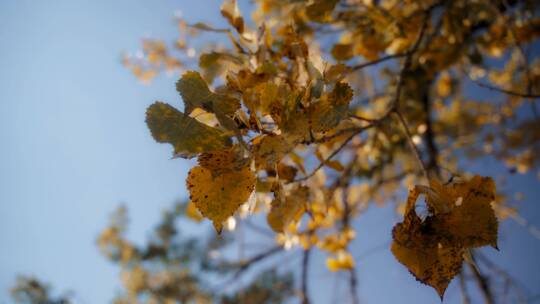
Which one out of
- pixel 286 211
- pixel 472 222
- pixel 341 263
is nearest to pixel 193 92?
pixel 286 211

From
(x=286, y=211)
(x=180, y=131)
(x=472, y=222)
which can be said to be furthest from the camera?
(x=286, y=211)

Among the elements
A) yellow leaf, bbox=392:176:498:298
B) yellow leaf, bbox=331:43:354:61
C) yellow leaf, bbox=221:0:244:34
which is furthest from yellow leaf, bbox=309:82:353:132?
yellow leaf, bbox=331:43:354:61

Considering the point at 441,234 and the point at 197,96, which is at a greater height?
the point at 197,96

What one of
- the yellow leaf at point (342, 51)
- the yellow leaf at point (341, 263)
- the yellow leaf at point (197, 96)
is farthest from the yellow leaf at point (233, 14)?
the yellow leaf at point (341, 263)

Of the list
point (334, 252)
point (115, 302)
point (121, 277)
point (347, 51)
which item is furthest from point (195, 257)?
point (347, 51)

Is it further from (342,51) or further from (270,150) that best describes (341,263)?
(270,150)

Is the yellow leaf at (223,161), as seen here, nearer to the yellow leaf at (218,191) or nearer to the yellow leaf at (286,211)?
the yellow leaf at (218,191)

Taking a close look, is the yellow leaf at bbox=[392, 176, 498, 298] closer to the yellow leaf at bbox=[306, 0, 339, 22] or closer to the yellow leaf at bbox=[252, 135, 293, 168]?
the yellow leaf at bbox=[252, 135, 293, 168]
